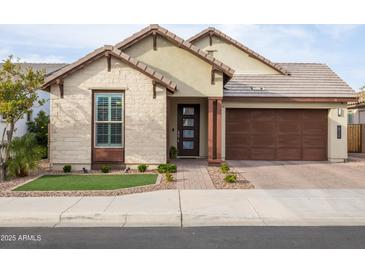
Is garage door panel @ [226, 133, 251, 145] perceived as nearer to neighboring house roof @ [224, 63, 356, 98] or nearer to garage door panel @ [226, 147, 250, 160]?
garage door panel @ [226, 147, 250, 160]

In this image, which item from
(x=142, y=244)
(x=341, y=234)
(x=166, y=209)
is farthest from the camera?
(x=166, y=209)

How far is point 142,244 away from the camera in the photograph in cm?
580

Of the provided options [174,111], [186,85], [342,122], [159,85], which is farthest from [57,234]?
[342,122]

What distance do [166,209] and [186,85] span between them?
8132 millimetres

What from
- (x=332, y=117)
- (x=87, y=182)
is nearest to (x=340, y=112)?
(x=332, y=117)

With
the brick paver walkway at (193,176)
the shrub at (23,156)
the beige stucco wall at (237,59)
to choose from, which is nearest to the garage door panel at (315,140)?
the beige stucco wall at (237,59)

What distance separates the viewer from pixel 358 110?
83.2 feet

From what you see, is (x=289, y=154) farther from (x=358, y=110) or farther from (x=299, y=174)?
(x=358, y=110)

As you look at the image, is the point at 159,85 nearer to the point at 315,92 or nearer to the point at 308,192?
the point at 308,192

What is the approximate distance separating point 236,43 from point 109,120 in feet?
30.1

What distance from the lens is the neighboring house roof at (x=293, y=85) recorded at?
57.1 feet

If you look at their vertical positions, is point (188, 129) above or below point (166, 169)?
above

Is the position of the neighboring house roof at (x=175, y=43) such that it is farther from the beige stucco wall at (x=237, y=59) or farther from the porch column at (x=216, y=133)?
the beige stucco wall at (x=237, y=59)

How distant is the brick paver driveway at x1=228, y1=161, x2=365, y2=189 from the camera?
36.3ft
